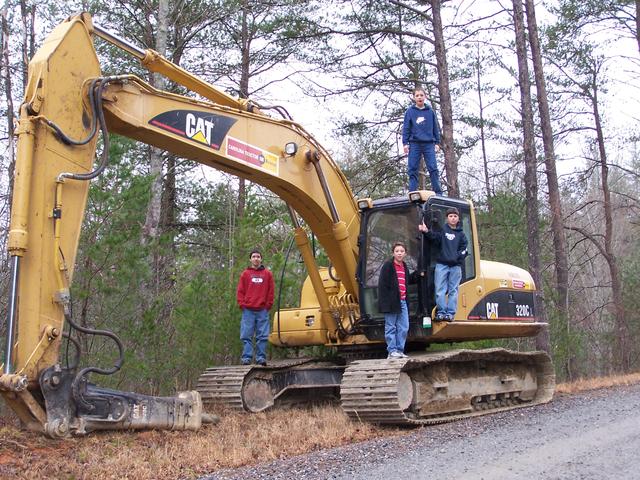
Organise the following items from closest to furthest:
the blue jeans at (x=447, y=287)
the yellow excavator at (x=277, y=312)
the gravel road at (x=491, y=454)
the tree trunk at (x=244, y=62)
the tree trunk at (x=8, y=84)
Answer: the gravel road at (x=491, y=454) < the yellow excavator at (x=277, y=312) < the blue jeans at (x=447, y=287) < the tree trunk at (x=8, y=84) < the tree trunk at (x=244, y=62)

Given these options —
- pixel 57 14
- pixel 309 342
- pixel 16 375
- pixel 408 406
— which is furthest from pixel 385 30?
pixel 16 375

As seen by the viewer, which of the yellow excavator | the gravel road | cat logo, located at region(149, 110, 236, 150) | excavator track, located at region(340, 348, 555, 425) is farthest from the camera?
excavator track, located at region(340, 348, 555, 425)

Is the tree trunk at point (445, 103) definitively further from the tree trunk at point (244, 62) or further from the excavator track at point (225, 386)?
the excavator track at point (225, 386)

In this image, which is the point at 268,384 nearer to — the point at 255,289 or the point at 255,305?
the point at 255,305

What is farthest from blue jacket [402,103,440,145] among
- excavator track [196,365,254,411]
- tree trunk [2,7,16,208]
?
tree trunk [2,7,16,208]

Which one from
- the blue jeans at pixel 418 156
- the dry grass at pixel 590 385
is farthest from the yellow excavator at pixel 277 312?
the dry grass at pixel 590 385

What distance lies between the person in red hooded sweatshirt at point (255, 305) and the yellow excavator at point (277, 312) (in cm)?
35

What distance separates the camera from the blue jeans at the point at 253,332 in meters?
9.77

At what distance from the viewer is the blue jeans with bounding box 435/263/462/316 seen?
8586 millimetres

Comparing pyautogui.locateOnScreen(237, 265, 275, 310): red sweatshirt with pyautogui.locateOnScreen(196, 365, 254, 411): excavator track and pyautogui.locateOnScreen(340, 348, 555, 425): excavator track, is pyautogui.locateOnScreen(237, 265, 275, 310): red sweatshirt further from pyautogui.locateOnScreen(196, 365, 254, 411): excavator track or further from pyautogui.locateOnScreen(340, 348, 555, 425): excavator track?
pyautogui.locateOnScreen(340, 348, 555, 425): excavator track

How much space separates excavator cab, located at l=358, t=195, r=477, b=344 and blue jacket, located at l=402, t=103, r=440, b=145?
3.57 ft

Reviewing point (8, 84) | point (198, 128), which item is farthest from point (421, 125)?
point (8, 84)

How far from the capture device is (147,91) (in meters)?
6.67

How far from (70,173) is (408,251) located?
4210 mm
